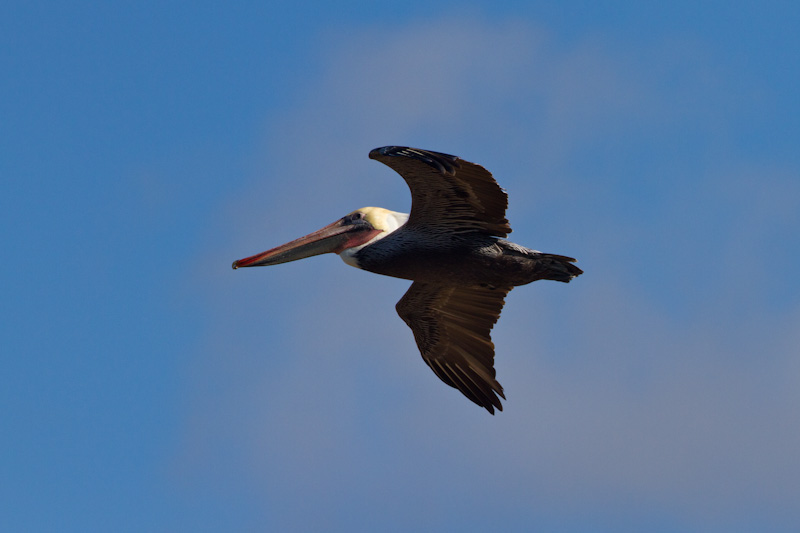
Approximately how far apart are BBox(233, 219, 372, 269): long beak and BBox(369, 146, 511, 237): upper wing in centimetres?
98

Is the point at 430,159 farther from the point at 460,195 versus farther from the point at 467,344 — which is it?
the point at 467,344

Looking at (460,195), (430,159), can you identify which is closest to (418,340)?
(460,195)

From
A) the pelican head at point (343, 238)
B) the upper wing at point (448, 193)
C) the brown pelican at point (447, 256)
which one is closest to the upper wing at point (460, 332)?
the brown pelican at point (447, 256)

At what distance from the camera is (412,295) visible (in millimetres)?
13789

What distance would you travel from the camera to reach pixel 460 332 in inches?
542

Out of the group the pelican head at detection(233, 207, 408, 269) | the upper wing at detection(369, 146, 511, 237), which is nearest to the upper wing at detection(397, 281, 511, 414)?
the pelican head at detection(233, 207, 408, 269)

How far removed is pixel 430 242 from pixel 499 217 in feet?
2.42

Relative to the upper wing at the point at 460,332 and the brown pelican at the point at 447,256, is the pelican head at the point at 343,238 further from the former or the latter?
the upper wing at the point at 460,332

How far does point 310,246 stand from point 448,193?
2.01 m

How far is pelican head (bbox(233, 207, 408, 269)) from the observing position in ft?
42.1

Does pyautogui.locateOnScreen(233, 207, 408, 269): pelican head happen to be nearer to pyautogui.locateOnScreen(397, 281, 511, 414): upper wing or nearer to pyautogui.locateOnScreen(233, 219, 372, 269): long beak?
pyautogui.locateOnScreen(233, 219, 372, 269): long beak

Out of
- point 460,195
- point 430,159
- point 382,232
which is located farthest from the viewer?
point 382,232

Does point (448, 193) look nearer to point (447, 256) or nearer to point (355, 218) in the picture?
point (447, 256)

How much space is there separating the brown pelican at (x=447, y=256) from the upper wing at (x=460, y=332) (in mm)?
11
